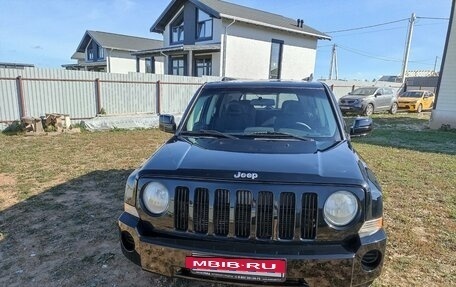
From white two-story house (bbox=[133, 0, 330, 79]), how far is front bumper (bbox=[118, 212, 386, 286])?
1840 centimetres

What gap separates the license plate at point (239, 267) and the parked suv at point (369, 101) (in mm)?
16599

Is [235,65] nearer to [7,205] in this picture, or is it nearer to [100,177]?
[100,177]

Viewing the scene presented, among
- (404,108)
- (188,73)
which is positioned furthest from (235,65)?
(404,108)

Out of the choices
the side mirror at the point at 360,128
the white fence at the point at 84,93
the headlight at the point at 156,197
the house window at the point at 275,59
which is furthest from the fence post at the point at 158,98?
the headlight at the point at 156,197

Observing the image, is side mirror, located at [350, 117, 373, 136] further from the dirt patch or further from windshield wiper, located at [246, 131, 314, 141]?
the dirt patch

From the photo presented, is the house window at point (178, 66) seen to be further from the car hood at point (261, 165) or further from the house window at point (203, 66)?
the car hood at point (261, 165)

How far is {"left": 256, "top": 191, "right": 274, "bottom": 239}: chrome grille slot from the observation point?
2.02 m

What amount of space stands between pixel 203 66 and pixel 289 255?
2115 cm

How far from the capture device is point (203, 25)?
69.2 ft

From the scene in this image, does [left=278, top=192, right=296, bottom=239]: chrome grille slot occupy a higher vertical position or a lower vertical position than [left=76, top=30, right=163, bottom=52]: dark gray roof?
lower

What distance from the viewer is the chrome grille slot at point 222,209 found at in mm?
2061

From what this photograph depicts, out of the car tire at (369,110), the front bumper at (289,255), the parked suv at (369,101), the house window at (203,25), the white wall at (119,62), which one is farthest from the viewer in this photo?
the white wall at (119,62)

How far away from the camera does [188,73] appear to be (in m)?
22.1

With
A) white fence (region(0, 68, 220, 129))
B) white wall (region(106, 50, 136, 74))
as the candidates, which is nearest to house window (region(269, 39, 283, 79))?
white fence (region(0, 68, 220, 129))
